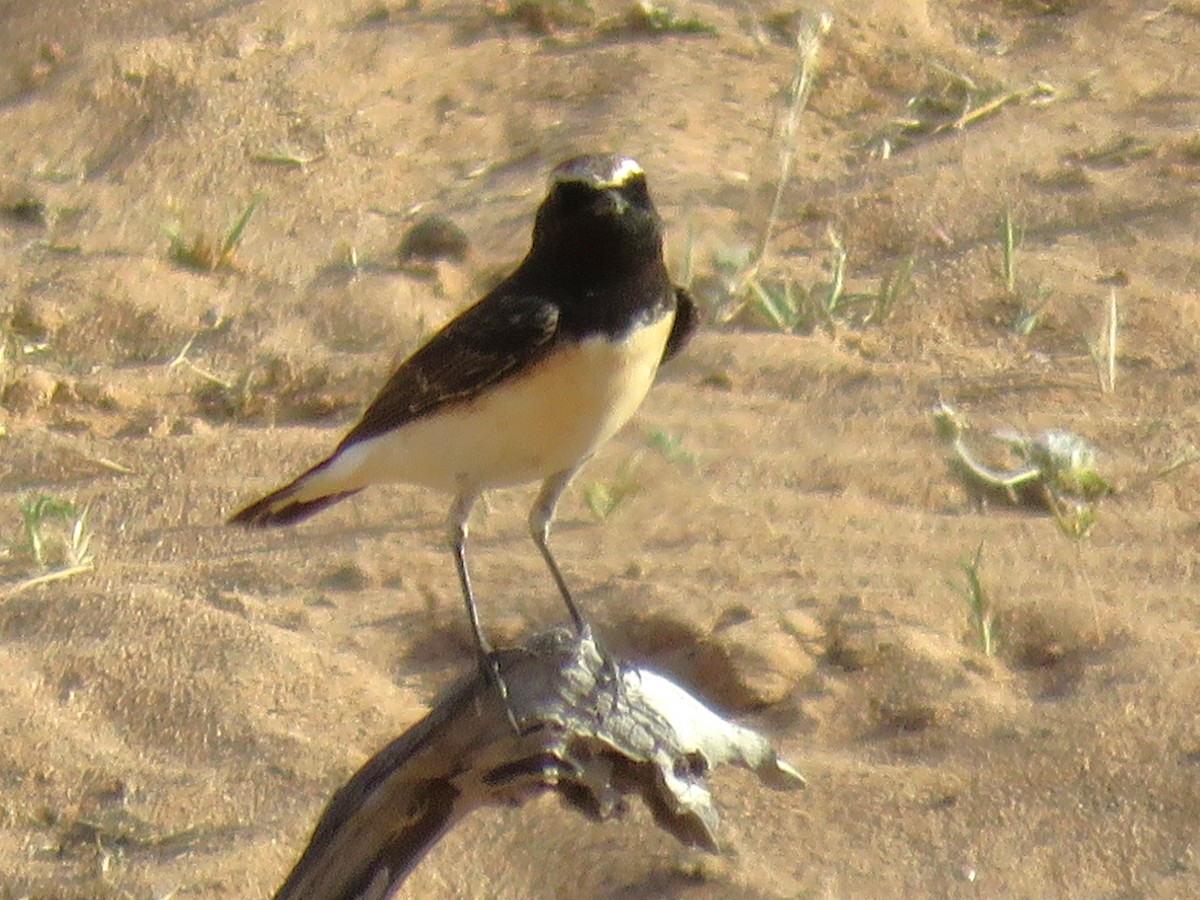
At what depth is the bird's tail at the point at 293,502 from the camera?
5.46 m

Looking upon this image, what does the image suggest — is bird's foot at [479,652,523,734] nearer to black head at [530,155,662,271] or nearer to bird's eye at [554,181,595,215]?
black head at [530,155,662,271]

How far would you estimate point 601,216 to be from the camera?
464 centimetres

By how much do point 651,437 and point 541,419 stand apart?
2168 millimetres

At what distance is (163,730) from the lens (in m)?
5.77

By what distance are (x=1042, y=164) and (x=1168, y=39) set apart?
4.10 ft

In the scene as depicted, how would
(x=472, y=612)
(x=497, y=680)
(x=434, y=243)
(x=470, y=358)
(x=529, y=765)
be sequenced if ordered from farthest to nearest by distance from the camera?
1. (x=434, y=243)
2. (x=472, y=612)
3. (x=470, y=358)
4. (x=497, y=680)
5. (x=529, y=765)

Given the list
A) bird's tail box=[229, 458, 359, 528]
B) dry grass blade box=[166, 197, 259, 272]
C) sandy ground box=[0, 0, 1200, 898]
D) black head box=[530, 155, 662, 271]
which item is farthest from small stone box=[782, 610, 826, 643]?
dry grass blade box=[166, 197, 259, 272]

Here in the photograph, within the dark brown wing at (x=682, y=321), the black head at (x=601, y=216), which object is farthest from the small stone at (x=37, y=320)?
the black head at (x=601, y=216)

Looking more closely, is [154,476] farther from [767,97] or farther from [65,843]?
[767,97]

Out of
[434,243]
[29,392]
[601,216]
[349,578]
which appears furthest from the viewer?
[434,243]

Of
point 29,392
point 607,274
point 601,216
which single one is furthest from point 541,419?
point 29,392

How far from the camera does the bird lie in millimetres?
4660

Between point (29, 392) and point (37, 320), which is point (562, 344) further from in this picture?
point (37, 320)

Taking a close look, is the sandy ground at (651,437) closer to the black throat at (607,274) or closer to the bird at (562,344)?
the bird at (562,344)
